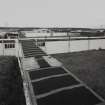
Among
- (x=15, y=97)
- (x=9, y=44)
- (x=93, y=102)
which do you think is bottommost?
(x=15, y=97)

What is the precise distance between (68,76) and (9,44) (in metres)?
9.17

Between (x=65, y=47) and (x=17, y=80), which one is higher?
(x=65, y=47)

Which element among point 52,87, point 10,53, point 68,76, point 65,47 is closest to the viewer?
point 52,87

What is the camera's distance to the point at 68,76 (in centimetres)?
452

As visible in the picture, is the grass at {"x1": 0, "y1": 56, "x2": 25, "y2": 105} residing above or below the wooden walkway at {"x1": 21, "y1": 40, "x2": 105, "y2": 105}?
below

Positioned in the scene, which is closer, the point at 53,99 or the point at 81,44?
the point at 53,99

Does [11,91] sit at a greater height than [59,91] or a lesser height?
lesser

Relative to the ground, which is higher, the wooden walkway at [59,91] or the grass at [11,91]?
the wooden walkway at [59,91]

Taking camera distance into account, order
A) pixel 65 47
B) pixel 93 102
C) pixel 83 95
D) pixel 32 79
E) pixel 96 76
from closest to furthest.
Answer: pixel 93 102, pixel 83 95, pixel 32 79, pixel 96 76, pixel 65 47

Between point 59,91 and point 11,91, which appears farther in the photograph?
point 11,91

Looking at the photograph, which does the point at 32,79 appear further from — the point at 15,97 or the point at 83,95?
the point at 83,95

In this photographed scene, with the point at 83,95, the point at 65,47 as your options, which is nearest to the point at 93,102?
the point at 83,95

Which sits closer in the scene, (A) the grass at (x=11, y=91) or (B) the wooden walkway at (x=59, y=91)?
(B) the wooden walkway at (x=59, y=91)

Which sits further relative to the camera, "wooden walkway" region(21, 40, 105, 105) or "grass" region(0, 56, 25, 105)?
"grass" region(0, 56, 25, 105)
